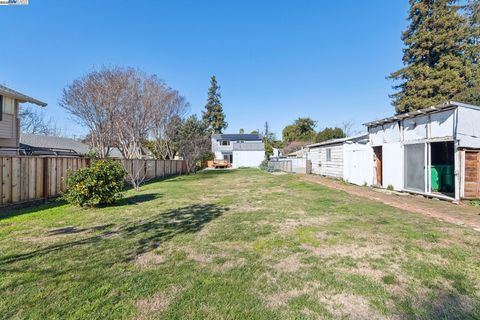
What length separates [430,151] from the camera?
895cm

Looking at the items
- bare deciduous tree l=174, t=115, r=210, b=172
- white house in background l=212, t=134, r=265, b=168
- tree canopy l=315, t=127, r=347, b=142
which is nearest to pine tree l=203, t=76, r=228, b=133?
white house in background l=212, t=134, r=265, b=168

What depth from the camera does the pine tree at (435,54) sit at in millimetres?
21844

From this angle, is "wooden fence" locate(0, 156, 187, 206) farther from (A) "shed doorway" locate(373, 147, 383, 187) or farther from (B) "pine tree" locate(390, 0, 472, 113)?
(B) "pine tree" locate(390, 0, 472, 113)

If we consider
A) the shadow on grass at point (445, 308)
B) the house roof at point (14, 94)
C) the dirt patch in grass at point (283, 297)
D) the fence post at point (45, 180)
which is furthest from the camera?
the house roof at point (14, 94)

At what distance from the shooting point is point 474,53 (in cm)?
2303

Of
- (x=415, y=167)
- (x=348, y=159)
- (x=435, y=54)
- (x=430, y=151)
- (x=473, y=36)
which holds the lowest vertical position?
(x=415, y=167)

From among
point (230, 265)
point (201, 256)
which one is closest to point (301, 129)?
point (201, 256)

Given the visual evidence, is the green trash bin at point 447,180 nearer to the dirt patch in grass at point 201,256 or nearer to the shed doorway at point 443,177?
the shed doorway at point 443,177

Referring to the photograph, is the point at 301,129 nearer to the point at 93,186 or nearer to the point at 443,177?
the point at 443,177

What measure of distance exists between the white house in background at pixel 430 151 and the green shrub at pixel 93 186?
11111 mm

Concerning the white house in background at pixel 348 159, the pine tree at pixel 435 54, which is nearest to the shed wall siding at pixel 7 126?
the white house in background at pixel 348 159

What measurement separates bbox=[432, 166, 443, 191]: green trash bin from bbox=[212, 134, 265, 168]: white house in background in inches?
1127

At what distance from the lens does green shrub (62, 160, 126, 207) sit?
6965 mm

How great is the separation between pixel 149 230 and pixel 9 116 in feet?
41.6
